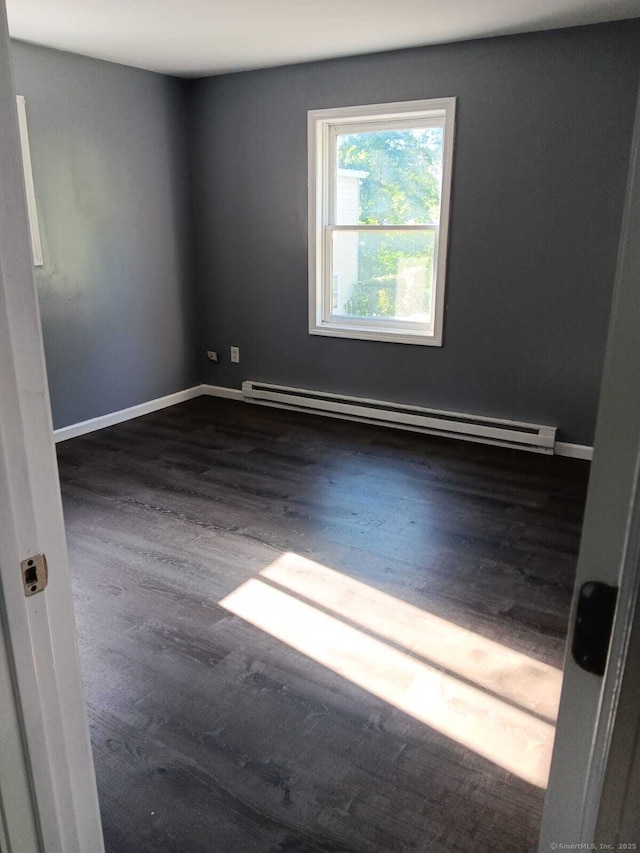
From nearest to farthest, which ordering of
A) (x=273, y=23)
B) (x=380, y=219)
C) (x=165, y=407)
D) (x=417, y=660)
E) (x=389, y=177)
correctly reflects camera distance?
(x=417, y=660)
(x=273, y=23)
(x=389, y=177)
(x=380, y=219)
(x=165, y=407)

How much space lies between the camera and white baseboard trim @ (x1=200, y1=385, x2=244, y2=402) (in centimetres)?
532

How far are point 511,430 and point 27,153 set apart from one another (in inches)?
134

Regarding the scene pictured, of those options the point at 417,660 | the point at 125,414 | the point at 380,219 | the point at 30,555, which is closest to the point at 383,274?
the point at 380,219

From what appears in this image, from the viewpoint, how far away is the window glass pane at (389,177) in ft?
13.6

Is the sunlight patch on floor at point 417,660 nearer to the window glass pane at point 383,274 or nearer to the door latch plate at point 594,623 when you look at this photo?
the door latch plate at point 594,623

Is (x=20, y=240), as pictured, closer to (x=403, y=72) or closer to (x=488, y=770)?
(x=488, y=770)

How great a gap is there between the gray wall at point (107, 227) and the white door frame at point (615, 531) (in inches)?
159

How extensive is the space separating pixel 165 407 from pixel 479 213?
273 centimetres

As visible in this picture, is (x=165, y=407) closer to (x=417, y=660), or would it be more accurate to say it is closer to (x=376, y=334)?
(x=376, y=334)

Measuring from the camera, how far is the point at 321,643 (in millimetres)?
2285

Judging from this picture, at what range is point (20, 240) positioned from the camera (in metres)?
0.81

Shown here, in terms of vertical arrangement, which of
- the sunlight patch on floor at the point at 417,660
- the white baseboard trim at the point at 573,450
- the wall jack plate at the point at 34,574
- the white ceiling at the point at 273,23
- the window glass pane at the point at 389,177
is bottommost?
the sunlight patch on floor at the point at 417,660

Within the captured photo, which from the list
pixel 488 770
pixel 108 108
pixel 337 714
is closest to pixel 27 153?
pixel 108 108

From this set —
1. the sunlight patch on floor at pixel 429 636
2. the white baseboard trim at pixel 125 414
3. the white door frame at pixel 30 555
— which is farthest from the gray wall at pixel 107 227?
the white door frame at pixel 30 555
